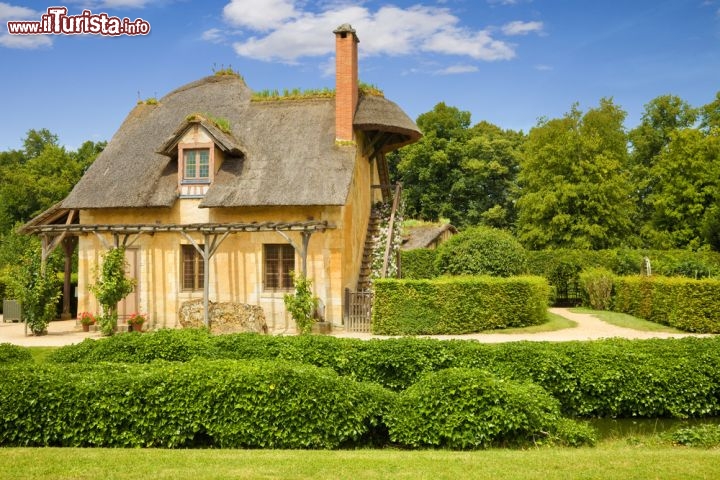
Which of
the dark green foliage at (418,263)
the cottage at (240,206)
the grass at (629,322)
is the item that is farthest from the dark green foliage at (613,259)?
the cottage at (240,206)

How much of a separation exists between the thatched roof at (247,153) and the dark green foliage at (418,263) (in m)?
9.55

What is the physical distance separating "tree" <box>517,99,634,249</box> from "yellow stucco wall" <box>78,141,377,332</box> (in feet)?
60.7

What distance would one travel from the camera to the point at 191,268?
70.6 ft

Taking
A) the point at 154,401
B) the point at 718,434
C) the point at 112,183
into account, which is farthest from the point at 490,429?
the point at 112,183

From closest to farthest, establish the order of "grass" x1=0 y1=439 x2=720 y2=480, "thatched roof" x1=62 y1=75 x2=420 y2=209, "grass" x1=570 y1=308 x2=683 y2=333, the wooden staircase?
1. "grass" x1=0 y1=439 x2=720 y2=480
2. "grass" x1=570 y1=308 x2=683 y2=333
3. "thatched roof" x1=62 y1=75 x2=420 y2=209
4. the wooden staircase

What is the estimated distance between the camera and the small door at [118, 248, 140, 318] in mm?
21547

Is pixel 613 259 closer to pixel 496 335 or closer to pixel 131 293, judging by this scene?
pixel 496 335

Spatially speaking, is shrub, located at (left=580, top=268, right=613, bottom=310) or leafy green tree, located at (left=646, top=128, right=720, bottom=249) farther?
leafy green tree, located at (left=646, top=128, right=720, bottom=249)

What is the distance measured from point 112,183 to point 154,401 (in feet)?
48.5

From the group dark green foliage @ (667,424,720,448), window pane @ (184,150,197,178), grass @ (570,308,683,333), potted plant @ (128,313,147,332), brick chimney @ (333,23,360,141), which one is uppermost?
brick chimney @ (333,23,360,141)

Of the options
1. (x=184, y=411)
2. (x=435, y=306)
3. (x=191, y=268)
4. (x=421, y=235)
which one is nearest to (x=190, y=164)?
(x=191, y=268)

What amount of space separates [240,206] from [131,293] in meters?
5.17

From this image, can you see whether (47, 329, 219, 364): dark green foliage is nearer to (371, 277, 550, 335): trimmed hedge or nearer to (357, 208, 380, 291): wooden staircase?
(371, 277, 550, 335): trimmed hedge

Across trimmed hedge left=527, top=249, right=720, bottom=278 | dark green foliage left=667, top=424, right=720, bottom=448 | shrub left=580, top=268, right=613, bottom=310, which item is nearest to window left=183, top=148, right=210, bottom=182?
shrub left=580, top=268, right=613, bottom=310
